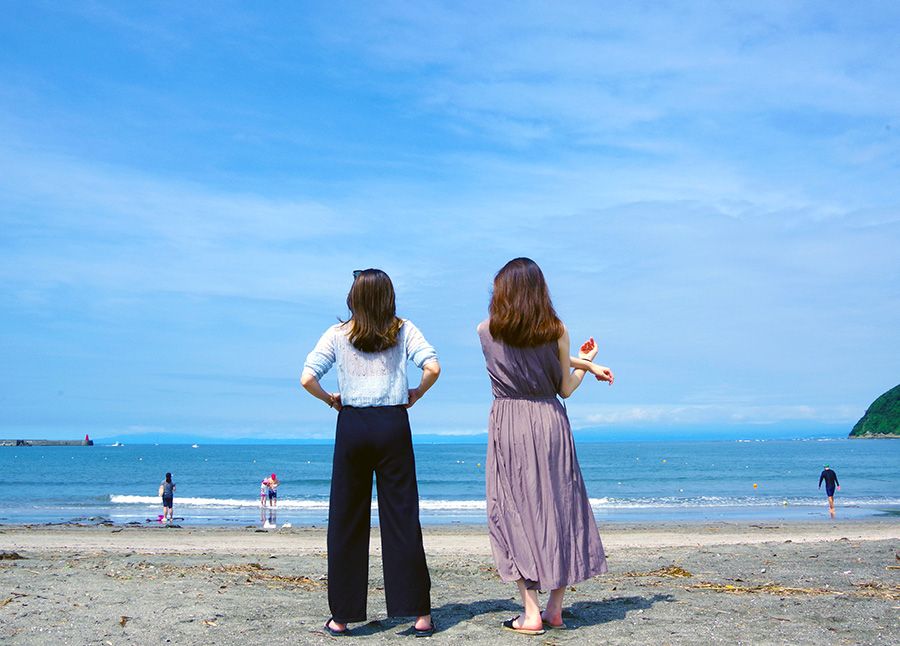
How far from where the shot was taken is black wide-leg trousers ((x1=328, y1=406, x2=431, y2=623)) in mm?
5000

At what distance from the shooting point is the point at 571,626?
17.1 ft

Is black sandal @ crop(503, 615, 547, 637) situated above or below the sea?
above

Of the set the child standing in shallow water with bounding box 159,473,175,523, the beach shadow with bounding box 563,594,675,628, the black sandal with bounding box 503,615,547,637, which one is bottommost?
the child standing in shallow water with bounding box 159,473,175,523

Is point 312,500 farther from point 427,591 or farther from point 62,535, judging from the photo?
point 427,591

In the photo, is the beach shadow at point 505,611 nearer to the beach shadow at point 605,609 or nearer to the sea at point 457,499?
the beach shadow at point 605,609

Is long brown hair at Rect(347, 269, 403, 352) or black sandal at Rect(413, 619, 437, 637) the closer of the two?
black sandal at Rect(413, 619, 437, 637)

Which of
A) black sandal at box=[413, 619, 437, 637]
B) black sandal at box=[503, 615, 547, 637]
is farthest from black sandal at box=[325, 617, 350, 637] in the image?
black sandal at box=[503, 615, 547, 637]

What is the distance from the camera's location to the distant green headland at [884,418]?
185m

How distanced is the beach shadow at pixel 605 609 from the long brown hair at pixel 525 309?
1.82 metres

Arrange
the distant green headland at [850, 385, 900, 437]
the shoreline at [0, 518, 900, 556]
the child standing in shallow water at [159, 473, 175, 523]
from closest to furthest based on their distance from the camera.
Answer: the shoreline at [0, 518, 900, 556] < the child standing in shallow water at [159, 473, 175, 523] < the distant green headland at [850, 385, 900, 437]

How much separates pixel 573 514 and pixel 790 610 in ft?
5.36

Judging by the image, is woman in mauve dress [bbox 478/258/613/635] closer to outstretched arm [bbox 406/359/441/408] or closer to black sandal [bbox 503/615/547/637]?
black sandal [bbox 503/615/547/637]

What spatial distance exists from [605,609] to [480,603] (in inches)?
37.3

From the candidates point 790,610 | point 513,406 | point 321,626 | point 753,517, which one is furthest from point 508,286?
point 753,517
